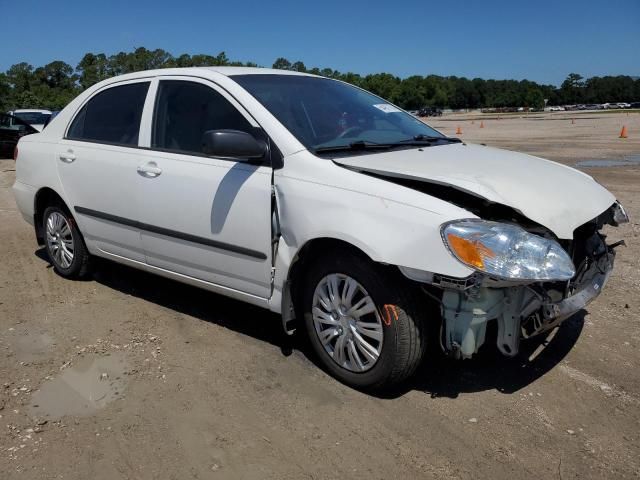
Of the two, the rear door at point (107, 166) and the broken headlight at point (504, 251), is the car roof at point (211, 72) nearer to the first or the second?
the rear door at point (107, 166)

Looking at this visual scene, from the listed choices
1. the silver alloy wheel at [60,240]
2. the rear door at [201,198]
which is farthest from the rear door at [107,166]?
the silver alloy wheel at [60,240]

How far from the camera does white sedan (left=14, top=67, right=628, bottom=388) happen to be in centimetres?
274

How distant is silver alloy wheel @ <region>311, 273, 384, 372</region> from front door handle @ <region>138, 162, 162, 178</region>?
147 cm

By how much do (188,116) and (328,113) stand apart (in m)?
0.96

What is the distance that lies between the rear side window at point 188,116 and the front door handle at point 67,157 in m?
1.00

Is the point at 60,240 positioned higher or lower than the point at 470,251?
lower

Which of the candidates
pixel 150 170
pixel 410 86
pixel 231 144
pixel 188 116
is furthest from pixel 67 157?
pixel 410 86

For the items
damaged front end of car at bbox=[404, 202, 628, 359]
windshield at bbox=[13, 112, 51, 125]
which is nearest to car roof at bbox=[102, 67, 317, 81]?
damaged front end of car at bbox=[404, 202, 628, 359]

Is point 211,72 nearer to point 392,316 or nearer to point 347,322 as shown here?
point 347,322

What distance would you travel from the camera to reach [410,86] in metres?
128

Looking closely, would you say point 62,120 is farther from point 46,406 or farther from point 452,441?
point 452,441

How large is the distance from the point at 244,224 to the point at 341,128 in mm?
905

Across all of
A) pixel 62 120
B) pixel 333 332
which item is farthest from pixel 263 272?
pixel 62 120

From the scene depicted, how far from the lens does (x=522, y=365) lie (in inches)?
137
